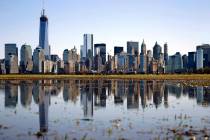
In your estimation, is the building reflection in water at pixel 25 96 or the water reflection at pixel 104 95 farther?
the building reflection in water at pixel 25 96

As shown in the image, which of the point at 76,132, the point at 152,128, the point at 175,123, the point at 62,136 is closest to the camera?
the point at 62,136

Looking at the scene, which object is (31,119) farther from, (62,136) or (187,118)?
(187,118)

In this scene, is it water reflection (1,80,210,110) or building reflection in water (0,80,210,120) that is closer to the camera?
building reflection in water (0,80,210,120)

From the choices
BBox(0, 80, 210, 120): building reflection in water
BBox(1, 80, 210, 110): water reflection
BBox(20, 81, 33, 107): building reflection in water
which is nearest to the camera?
BBox(0, 80, 210, 120): building reflection in water

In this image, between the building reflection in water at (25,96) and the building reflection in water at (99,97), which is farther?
the building reflection in water at (25,96)

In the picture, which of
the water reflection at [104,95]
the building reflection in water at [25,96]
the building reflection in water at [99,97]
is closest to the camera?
the building reflection in water at [99,97]

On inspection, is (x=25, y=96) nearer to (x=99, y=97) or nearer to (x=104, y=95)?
(x=99, y=97)

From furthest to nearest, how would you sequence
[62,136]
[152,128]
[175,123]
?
[175,123]
[152,128]
[62,136]

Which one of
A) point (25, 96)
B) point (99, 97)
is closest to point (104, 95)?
point (99, 97)

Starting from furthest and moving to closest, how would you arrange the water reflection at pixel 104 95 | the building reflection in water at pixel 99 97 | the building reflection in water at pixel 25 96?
the building reflection in water at pixel 25 96, the water reflection at pixel 104 95, the building reflection in water at pixel 99 97

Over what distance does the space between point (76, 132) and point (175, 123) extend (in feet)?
29.4

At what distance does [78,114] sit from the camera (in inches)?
1462

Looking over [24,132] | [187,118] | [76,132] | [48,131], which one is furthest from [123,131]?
[187,118]

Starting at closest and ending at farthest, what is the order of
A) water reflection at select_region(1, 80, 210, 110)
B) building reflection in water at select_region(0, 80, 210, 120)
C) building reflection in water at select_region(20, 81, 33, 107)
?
1. building reflection in water at select_region(0, 80, 210, 120)
2. water reflection at select_region(1, 80, 210, 110)
3. building reflection in water at select_region(20, 81, 33, 107)
